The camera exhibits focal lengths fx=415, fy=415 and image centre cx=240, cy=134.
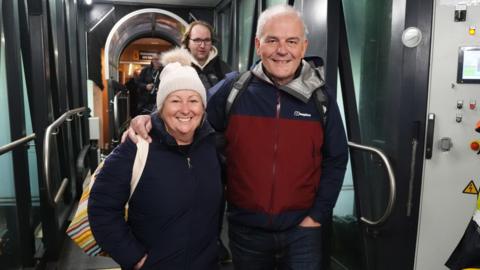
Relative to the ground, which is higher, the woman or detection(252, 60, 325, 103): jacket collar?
detection(252, 60, 325, 103): jacket collar

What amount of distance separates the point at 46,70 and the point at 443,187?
2.83 m

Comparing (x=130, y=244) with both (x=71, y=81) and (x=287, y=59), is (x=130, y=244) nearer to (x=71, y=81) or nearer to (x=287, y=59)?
(x=287, y=59)

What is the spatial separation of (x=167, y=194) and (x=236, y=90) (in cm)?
57

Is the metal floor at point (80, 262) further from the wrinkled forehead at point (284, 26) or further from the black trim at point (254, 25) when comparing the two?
the black trim at point (254, 25)

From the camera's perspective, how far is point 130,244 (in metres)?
1.45

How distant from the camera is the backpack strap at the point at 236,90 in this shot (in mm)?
1768

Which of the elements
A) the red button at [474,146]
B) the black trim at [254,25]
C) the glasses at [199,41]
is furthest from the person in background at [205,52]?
the black trim at [254,25]

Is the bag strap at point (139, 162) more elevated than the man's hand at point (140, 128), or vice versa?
the man's hand at point (140, 128)

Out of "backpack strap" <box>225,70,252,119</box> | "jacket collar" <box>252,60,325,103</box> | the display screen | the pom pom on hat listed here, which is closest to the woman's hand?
the pom pom on hat

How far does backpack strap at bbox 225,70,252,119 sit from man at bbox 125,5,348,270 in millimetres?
18

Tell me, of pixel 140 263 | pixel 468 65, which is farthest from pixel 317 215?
pixel 468 65

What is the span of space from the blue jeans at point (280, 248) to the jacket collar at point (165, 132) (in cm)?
49

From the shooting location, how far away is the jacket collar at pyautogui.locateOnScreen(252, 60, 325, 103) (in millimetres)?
1715

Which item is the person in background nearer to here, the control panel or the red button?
the control panel
